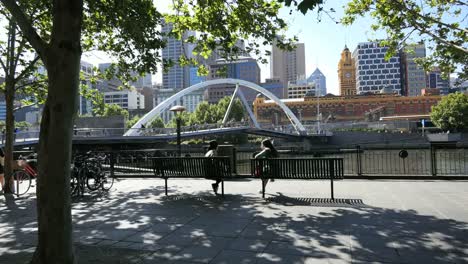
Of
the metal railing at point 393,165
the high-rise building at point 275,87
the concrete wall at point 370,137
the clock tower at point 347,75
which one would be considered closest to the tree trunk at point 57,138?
Answer: the metal railing at point 393,165

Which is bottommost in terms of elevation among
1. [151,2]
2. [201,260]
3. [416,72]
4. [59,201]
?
[201,260]

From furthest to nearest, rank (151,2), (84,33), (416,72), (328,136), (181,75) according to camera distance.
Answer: (181,75) < (416,72) < (328,136) < (84,33) < (151,2)

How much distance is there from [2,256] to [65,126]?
2239 mm

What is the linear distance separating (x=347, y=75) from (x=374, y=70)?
11177mm

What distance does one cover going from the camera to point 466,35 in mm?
13258

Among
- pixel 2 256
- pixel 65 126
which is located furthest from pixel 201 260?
pixel 2 256

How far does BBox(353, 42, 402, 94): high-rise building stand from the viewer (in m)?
162

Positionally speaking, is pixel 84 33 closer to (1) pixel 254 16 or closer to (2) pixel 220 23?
(2) pixel 220 23

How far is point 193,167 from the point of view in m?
9.45

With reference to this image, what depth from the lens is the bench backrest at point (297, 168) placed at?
8.49 m

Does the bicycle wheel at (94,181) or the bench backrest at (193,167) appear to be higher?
the bench backrest at (193,167)

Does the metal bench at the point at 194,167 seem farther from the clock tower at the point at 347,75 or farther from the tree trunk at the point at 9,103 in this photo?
the clock tower at the point at 347,75

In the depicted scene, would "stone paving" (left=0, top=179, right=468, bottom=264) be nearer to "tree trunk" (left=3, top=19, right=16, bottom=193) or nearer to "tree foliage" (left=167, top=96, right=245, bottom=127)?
"tree trunk" (left=3, top=19, right=16, bottom=193)

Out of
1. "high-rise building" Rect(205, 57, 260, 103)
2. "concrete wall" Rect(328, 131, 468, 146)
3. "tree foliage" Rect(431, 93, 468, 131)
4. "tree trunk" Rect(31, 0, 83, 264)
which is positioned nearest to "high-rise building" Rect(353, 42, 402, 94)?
"high-rise building" Rect(205, 57, 260, 103)
